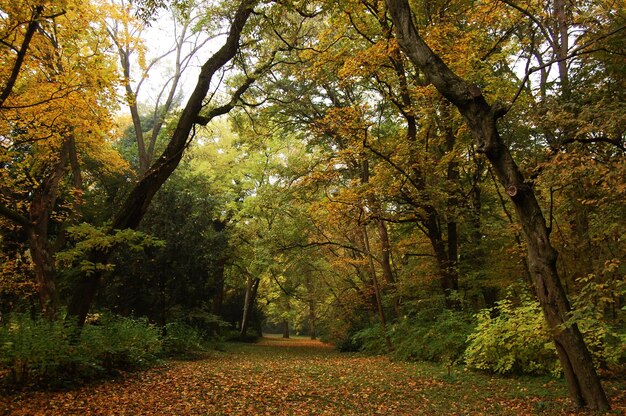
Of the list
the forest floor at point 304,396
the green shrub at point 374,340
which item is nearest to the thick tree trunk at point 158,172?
the forest floor at point 304,396

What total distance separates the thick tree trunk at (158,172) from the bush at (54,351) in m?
0.42

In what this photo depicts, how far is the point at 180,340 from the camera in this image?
42.6 ft

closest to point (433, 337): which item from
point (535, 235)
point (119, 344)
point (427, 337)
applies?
point (427, 337)

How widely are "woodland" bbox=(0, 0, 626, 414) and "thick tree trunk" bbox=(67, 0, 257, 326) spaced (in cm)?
4

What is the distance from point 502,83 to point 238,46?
6365 mm

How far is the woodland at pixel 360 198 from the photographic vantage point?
222 inches

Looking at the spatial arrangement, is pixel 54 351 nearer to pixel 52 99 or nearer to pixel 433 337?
pixel 52 99

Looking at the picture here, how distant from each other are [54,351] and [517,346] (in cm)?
775

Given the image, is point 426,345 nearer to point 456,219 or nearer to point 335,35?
point 456,219

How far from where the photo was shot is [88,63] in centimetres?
881

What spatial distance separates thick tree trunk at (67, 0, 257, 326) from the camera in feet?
24.5

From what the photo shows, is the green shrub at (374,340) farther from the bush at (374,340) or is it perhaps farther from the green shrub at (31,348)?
the green shrub at (31,348)

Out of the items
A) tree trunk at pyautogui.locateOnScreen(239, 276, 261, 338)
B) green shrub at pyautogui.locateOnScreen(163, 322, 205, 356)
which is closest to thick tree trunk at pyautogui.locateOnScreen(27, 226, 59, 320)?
green shrub at pyautogui.locateOnScreen(163, 322, 205, 356)

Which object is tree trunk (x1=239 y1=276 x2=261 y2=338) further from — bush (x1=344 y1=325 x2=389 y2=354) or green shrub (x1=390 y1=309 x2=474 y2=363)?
green shrub (x1=390 y1=309 x2=474 y2=363)
